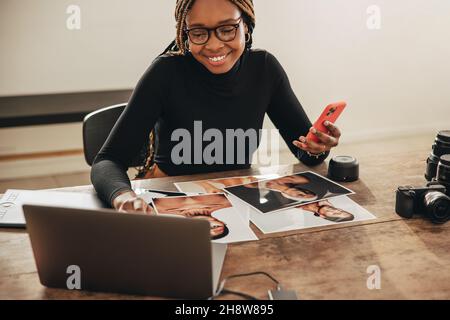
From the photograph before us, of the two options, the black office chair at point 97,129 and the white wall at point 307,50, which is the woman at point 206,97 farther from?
the white wall at point 307,50

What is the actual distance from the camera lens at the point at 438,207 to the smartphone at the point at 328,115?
0.37 m

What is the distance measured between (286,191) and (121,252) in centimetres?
60

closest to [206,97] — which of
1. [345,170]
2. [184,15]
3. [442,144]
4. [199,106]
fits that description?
[199,106]

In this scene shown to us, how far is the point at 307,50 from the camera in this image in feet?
12.3

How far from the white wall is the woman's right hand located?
2171mm

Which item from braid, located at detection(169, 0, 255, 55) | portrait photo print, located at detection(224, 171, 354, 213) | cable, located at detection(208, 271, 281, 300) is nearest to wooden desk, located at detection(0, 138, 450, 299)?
cable, located at detection(208, 271, 281, 300)

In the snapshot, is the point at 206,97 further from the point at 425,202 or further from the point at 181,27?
the point at 425,202

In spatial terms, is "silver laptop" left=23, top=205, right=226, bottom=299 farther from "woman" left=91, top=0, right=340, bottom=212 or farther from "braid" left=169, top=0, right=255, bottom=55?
"braid" left=169, top=0, right=255, bottom=55

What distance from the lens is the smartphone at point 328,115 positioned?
1541 millimetres

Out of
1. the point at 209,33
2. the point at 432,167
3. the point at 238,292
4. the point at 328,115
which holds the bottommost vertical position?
the point at 238,292

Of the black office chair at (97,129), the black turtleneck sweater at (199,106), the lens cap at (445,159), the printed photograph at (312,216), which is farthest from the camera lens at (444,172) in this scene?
the black office chair at (97,129)

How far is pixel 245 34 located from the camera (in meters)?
1.80

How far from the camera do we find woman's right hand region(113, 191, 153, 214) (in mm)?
1239

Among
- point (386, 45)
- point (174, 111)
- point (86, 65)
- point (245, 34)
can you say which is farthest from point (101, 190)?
point (386, 45)
